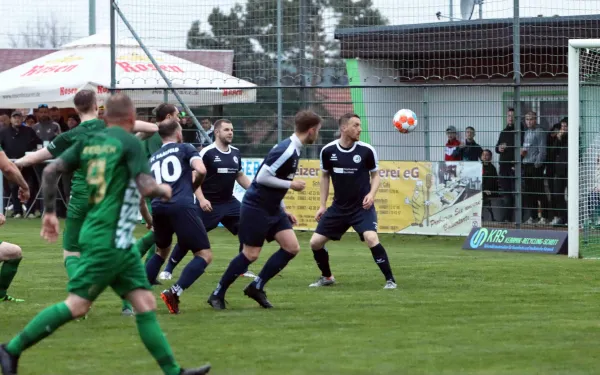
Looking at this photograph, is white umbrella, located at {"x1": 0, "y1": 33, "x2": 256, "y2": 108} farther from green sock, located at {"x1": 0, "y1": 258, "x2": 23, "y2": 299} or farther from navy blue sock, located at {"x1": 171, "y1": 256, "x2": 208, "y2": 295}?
navy blue sock, located at {"x1": 171, "y1": 256, "x2": 208, "y2": 295}

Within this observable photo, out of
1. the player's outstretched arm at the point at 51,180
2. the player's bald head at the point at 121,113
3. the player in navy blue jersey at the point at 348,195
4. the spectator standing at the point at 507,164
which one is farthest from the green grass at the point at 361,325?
the spectator standing at the point at 507,164

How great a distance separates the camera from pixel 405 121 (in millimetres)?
18750

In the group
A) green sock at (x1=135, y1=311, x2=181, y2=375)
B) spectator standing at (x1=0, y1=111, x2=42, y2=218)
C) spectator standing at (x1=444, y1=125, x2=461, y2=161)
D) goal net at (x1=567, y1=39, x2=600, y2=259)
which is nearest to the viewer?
green sock at (x1=135, y1=311, x2=181, y2=375)

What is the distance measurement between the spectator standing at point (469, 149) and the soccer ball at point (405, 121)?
0.90 meters

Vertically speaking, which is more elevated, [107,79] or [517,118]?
[107,79]

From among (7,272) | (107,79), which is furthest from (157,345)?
(107,79)

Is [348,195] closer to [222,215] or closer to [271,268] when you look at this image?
[222,215]

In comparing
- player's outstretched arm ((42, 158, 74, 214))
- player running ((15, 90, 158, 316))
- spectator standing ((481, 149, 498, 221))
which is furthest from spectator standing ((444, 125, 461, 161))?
player's outstretched arm ((42, 158, 74, 214))

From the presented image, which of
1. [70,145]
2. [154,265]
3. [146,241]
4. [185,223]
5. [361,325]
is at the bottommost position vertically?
[361,325]

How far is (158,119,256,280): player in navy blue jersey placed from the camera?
43.5 ft

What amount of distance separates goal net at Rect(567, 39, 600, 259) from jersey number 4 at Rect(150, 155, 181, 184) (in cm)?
738

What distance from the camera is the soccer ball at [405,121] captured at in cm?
1875

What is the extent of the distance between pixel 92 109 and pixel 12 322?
1.98 meters

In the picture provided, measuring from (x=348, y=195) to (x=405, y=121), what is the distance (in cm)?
630
